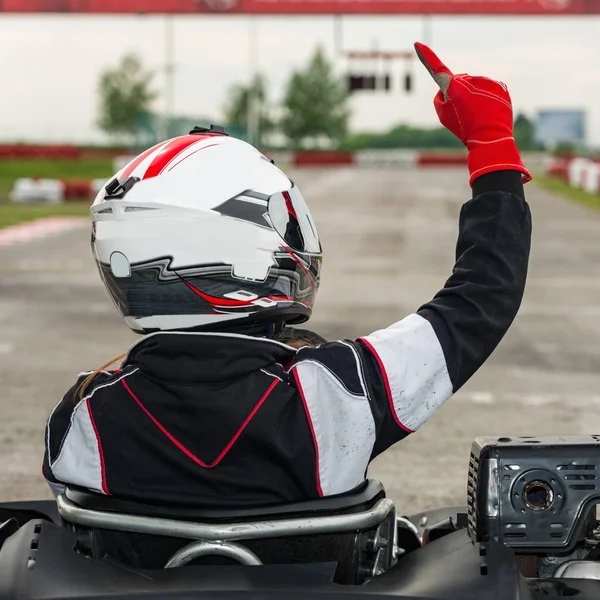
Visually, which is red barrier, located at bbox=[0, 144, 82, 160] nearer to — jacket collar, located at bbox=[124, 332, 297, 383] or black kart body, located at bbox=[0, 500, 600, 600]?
jacket collar, located at bbox=[124, 332, 297, 383]

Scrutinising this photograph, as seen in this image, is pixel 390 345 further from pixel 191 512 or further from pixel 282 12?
pixel 282 12

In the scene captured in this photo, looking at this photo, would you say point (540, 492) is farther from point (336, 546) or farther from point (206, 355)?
point (206, 355)

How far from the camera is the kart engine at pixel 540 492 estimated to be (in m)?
2.67

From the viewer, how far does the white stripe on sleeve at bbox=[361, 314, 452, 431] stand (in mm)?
2514

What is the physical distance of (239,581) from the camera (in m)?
2.26

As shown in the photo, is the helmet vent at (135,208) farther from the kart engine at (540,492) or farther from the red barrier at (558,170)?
the red barrier at (558,170)

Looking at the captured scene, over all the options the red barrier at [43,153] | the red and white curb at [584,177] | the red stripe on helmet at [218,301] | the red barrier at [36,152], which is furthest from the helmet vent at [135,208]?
the red barrier at [36,152]

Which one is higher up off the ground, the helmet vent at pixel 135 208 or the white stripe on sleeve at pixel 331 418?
the helmet vent at pixel 135 208

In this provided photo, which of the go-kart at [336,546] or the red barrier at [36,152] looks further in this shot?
the red barrier at [36,152]

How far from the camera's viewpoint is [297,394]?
2514 mm

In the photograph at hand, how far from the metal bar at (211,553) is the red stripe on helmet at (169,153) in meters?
0.76

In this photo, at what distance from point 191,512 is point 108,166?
212 feet

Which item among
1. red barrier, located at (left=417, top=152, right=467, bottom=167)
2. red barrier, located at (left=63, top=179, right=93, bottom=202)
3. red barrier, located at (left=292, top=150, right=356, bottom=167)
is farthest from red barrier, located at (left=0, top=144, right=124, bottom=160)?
red barrier, located at (left=63, top=179, right=93, bottom=202)

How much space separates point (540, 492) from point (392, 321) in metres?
Answer: 9.30
